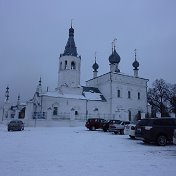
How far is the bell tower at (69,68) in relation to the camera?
53.3m

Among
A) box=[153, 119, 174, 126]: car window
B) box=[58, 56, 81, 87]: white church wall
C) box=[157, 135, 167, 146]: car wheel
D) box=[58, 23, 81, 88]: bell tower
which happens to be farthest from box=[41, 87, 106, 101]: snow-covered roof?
box=[157, 135, 167, 146]: car wheel

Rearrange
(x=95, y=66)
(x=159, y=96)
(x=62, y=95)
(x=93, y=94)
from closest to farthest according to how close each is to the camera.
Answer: (x=62, y=95)
(x=93, y=94)
(x=95, y=66)
(x=159, y=96)

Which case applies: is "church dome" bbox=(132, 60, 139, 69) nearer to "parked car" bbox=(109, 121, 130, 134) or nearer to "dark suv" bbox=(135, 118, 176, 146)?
"parked car" bbox=(109, 121, 130, 134)

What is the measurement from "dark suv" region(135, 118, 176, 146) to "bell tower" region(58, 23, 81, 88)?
123ft

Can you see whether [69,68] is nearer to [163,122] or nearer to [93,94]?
[93,94]

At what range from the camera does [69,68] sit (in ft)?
175

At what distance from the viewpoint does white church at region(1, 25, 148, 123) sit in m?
47.6

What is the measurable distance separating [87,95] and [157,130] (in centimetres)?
3920

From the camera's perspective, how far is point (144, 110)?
5969 centimetres

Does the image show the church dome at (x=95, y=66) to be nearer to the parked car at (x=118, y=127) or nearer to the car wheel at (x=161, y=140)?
the parked car at (x=118, y=127)

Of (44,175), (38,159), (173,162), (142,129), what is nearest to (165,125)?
(142,129)

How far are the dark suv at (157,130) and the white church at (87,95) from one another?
26444 millimetres

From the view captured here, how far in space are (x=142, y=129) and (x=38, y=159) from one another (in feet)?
26.4

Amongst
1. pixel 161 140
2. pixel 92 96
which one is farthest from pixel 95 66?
pixel 161 140
